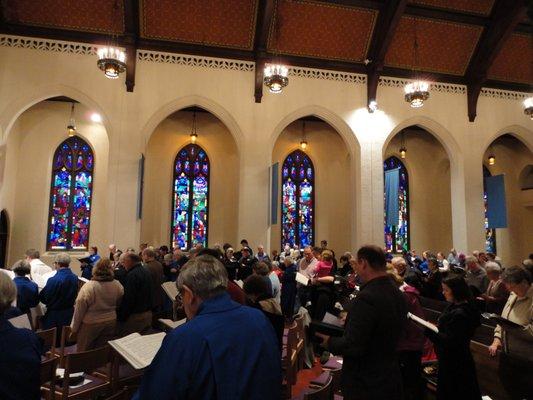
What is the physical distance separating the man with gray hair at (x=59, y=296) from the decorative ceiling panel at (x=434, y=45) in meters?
9.62

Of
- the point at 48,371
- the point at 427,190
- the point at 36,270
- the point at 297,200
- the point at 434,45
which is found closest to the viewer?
the point at 48,371

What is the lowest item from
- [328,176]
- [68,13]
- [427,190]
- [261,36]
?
[427,190]

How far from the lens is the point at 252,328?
140 centimetres

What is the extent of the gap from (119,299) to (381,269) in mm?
2870

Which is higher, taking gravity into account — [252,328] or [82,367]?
[252,328]

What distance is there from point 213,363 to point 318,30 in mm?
10231

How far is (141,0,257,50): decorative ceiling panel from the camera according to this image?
9.34m

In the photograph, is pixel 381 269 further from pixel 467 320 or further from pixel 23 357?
pixel 23 357

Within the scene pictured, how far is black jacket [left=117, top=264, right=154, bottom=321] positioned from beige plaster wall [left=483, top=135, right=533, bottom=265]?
46.9ft

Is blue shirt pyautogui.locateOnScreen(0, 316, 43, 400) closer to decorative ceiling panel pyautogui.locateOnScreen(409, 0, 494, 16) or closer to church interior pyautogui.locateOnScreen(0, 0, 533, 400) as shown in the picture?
church interior pyautogui.locateOnScreen(0, 0, 533, 400)

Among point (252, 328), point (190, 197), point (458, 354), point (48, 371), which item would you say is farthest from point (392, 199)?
point (252, 328)

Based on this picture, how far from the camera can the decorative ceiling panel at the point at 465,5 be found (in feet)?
32.6

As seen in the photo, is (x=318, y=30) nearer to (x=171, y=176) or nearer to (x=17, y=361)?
(x=171, y=176)

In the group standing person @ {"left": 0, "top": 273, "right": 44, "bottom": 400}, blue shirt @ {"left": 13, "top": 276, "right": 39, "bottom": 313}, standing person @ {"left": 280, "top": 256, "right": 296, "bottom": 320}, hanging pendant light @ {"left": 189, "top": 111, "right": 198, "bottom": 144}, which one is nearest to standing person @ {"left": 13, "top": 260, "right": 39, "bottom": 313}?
blue shirt @ {"left": 13, "top": 276, "right": 39, "bottom": 313}
